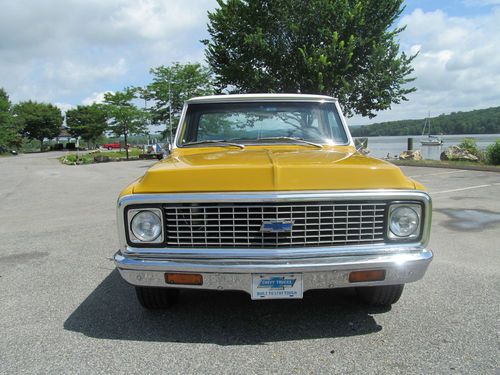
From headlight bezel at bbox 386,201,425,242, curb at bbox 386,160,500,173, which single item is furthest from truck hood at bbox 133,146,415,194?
curb at bbox 386,160,500,173

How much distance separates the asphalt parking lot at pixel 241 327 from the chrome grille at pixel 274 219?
0.70 meters

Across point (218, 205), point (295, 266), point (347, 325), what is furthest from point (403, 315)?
point (218, 205)

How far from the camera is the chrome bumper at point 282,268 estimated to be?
265 cm

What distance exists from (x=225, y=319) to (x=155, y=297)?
57 centimetres

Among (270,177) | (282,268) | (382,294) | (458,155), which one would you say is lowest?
(458,155)

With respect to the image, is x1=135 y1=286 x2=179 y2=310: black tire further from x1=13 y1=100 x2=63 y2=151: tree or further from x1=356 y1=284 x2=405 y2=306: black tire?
x1=13 y1=100 x2=63 y2=151: tree

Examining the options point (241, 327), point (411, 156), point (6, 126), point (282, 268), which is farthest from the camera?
point (6, 126)

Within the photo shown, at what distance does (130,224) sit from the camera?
110 inches

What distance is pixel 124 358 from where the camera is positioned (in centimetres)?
268

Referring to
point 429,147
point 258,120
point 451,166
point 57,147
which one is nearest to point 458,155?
point 451,166

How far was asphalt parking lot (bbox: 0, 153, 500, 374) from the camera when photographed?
8.54 ft

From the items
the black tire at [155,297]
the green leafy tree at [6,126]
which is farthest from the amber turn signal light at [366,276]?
the green leafy tree at [6,126]

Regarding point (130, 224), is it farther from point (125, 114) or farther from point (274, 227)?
point (125, 114)

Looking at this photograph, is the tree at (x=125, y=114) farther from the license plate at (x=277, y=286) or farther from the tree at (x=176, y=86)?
the license plate at (x=277, y=286)
